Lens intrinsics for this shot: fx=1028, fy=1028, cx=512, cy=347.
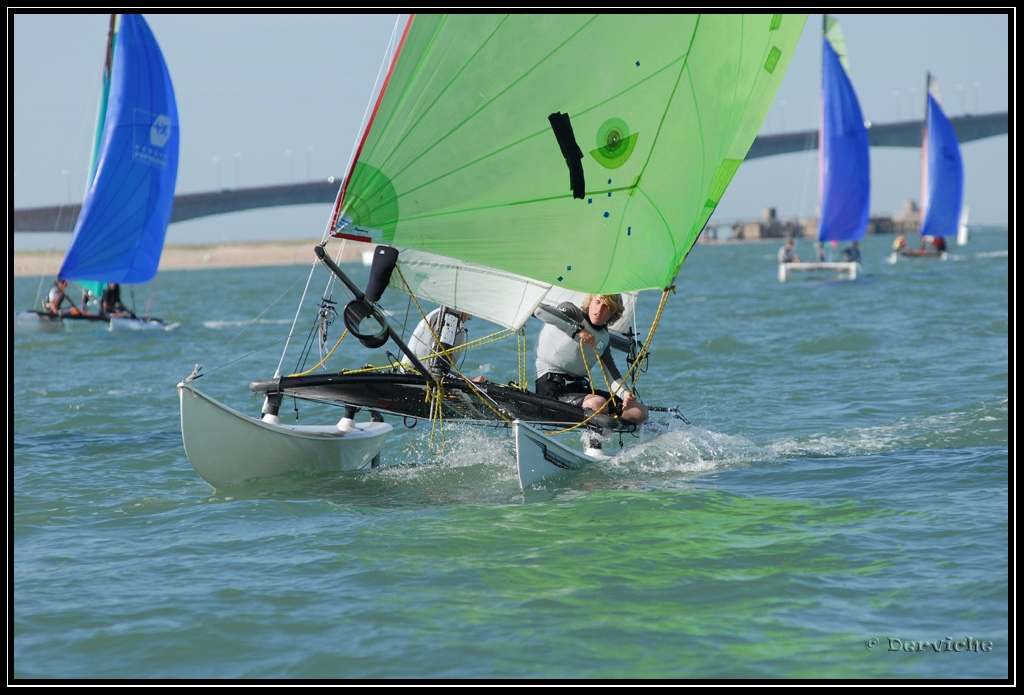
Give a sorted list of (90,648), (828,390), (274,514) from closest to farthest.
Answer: (90,648) → (274,514) → (828,390)

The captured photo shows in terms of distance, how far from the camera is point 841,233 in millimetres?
34812

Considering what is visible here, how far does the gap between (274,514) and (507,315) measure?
2478mm

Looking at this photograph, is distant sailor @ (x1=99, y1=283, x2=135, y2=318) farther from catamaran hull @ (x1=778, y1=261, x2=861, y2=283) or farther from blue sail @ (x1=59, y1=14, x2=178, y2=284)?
catamaran hull @ (x1=778, y1=261, x2=861, y2=283)

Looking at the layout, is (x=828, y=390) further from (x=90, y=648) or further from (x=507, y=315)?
(x=90, y=648)

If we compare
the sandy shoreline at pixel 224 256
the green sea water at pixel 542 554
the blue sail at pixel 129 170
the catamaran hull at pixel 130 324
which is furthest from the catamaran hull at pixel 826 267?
the sandy shoreline at pixel 224 256

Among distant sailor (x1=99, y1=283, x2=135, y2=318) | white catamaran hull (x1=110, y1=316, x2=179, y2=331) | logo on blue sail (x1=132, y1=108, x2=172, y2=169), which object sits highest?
logo on blue sail (x1=132, y1=108, x2=172, y2=169)

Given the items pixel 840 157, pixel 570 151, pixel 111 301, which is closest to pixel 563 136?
pixel 570 151

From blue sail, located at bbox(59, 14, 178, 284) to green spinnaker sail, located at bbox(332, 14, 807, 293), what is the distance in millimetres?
15908

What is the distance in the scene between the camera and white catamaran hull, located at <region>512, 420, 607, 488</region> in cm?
743

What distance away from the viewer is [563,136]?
7270 millimetres

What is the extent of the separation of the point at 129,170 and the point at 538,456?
16.5 meters

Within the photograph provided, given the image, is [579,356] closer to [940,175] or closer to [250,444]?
[250,444]

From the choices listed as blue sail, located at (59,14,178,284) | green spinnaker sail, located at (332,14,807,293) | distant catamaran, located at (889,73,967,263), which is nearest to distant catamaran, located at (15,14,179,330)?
blue sail, located at (59,14,178,284)
